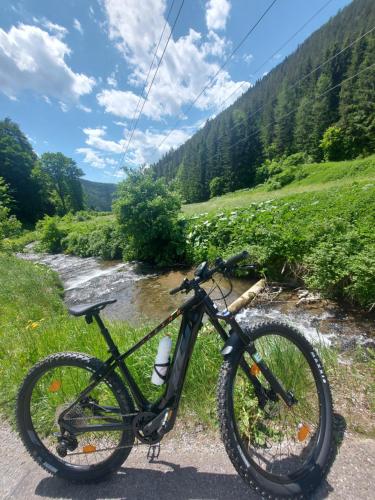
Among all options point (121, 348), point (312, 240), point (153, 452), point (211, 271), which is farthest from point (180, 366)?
point (312, 240)

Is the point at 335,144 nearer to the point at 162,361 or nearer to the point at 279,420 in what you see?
the point at 279,420

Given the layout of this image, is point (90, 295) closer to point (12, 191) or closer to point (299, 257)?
point (299, 257)

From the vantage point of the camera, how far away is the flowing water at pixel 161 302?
482 cm

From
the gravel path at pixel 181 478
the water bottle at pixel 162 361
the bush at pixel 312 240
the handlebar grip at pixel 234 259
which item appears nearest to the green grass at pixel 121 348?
the gravel path at pixel 181 478

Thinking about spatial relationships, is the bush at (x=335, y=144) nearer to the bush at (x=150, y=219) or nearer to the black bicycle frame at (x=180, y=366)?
the bush at (x=150, y=219)

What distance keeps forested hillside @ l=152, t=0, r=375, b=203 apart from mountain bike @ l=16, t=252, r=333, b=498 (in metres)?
46.2

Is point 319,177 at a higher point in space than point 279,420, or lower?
higher

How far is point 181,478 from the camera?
1736 millimetres

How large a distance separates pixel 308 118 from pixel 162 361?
6330 cm

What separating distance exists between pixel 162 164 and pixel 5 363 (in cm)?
13601

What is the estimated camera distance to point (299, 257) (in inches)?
259

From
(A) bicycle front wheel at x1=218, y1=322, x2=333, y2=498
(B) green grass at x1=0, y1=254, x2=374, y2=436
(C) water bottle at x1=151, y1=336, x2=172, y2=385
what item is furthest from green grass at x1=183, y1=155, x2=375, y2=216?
(C) water bottle at x1=151, y1=336, x2=172, y2=385

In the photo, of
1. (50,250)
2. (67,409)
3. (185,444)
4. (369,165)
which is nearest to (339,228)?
(185,444)

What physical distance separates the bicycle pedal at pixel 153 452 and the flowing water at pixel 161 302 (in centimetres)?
227
